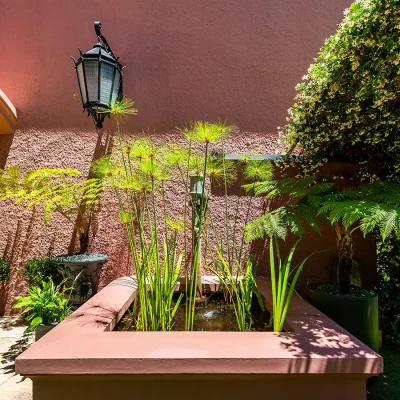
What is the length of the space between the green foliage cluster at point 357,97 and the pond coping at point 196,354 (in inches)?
78.5

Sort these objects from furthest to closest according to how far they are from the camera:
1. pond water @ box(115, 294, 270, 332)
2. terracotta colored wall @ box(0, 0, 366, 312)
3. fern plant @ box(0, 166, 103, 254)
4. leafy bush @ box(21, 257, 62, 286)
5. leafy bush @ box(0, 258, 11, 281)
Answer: terracotta colored wall @ box(0, 0, 366, 312)
leafy bush @ box(0, 258, 11, 281)
leafy bush @ box(21, 257, 62, 286)
fern plant @ box(0, 166, 103, 254)
pond water @ box(115, 294, 270, 332)

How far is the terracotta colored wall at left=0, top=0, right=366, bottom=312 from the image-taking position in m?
3.98

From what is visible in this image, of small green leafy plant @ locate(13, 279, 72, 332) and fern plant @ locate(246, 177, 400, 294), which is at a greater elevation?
fern plant @ locate(246, 177, 400, 294)

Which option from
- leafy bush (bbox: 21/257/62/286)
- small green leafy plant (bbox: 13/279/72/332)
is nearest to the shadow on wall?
leafy bush (bbox: 21/257/62/286)

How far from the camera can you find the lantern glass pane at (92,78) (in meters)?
3.20

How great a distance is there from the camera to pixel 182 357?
1588 mm

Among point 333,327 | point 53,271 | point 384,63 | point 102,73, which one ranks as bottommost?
point 333,327

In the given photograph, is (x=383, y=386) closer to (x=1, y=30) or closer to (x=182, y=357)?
(x=182, y=357)

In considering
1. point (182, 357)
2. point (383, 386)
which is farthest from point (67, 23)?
point (383, 386)

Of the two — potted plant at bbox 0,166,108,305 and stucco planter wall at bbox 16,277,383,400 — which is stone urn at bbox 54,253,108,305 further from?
stucco planter wall at bbox 16,277,383,400

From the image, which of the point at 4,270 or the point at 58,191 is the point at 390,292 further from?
the point at 4,270

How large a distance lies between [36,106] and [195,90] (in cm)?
209

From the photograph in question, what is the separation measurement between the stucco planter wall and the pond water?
0.65m

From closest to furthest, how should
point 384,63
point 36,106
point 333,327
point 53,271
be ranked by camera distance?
point 333,327
point 384,63
point 53,271
point 36,106
